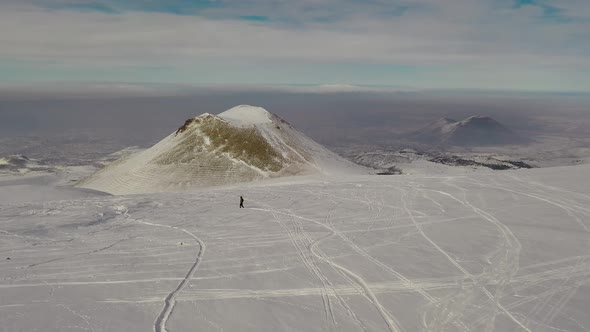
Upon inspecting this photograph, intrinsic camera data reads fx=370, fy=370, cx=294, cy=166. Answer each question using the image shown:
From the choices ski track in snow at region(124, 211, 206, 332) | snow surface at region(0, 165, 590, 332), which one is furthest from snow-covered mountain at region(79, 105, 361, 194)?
ski track in snow at region(124, 211, 206, 332)

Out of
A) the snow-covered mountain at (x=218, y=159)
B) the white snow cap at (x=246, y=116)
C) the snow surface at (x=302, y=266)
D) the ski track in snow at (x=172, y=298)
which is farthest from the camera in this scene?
the white snow cap at (x=246, y=116)

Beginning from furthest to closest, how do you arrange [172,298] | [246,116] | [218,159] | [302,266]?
1. [246,116]
2. [218,159]
3. [302,266]
4. [172,298]

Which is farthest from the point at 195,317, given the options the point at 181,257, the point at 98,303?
the point at 181,257

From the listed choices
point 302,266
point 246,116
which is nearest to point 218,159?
point 246,116

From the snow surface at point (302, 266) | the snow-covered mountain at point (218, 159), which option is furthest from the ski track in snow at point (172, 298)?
the snow-covered mountain at point (218, 159)

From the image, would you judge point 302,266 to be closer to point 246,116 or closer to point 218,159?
point 218,159

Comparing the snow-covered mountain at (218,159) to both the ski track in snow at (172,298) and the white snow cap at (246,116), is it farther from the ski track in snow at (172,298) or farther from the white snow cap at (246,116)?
the ski track in snow at (172,298)

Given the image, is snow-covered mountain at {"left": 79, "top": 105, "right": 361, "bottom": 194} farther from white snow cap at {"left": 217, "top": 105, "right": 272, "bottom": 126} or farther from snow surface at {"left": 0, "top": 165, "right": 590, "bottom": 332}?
Answer: snow surface at {"left": 0, "top": 165, "right": 590, "bottom": 332}
